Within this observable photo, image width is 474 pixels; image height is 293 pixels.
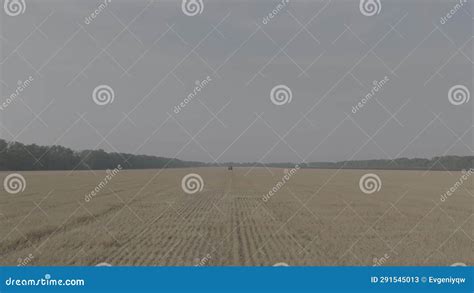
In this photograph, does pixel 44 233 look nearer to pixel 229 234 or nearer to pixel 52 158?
pixel 229 234

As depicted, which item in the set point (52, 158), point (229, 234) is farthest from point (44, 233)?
point (52, 158)

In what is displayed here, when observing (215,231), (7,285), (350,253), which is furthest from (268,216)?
(7,285)

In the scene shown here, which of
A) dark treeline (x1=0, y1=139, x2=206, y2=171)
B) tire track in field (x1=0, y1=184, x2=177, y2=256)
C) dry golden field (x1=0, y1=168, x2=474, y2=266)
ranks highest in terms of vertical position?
dry golden field (x1=0, y1=168, x2=474, y2=266)

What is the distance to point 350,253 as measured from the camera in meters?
13.1

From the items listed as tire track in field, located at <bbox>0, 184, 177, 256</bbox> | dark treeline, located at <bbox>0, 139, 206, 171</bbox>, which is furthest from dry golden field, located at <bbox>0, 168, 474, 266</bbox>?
dark treeline, located at <bbox>0, 139, 206, 171</bbox>

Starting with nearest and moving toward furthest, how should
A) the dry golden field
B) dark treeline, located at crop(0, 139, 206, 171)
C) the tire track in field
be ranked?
the dry golden field, the tire track in field, dark treeline, located at crop(0, 139, 206, 171)

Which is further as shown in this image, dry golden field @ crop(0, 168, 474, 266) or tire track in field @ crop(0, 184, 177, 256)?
tire track in field @ crop(0, 184, 177, 256)

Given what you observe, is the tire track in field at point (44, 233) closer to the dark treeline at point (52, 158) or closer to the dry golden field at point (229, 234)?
the dry golden field at point (229, 234)

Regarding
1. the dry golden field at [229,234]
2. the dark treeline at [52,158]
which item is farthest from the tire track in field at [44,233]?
the dark treeline at [52,158]

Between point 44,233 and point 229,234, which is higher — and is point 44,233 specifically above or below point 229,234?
below

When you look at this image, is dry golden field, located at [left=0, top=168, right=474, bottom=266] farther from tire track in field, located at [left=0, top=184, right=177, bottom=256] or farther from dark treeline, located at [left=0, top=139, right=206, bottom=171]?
dark treeline, located at [left=0, top=139, right=206, bottom=171]

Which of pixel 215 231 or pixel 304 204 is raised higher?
pixel 304 204

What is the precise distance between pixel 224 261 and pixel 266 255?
1.35 m

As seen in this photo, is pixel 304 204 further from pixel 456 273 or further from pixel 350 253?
pixel 456 273
